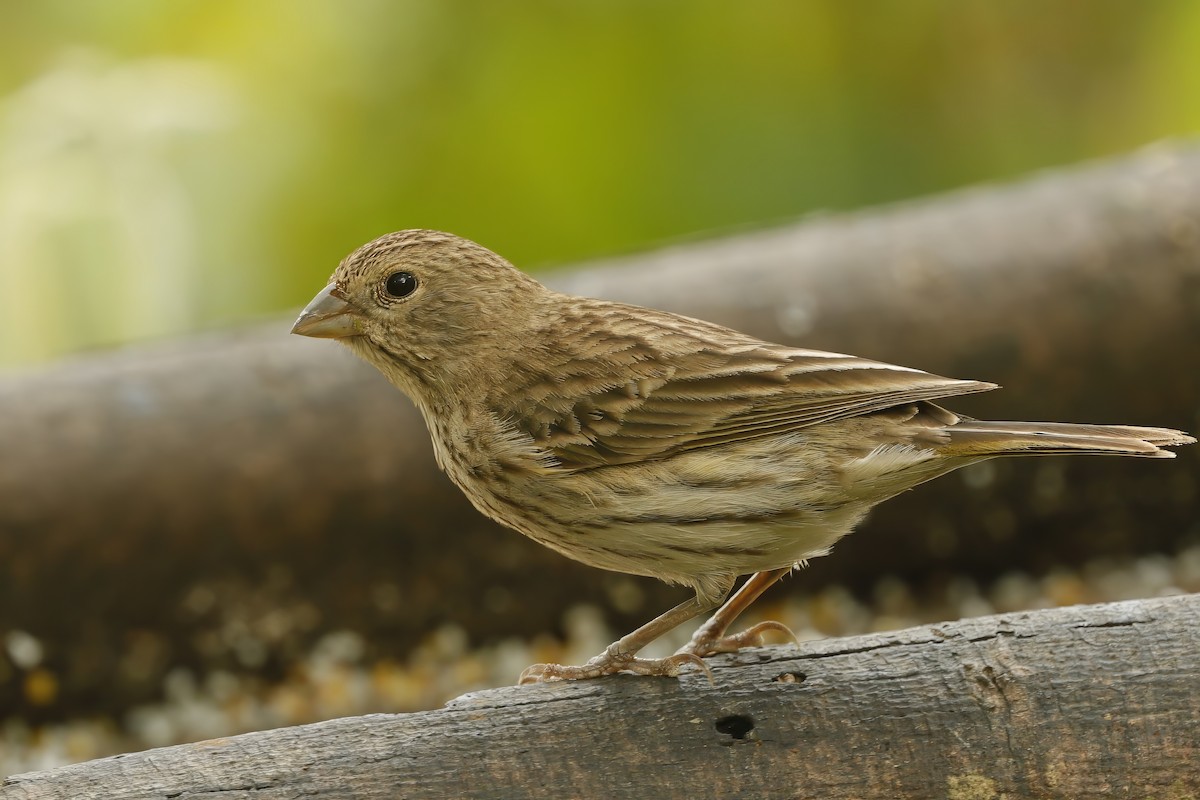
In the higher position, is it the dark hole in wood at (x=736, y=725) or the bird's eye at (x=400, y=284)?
the bird's eye at (x=400, y=284)

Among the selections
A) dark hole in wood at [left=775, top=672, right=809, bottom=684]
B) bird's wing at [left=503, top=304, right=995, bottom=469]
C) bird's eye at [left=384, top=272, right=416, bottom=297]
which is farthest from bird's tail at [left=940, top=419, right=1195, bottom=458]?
bird's eye at [left=384, top=272, right=416, bottom=297]

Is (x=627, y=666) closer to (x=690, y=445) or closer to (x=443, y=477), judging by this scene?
(x=690, y=445)

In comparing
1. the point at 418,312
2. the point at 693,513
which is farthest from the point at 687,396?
the point at 418,312

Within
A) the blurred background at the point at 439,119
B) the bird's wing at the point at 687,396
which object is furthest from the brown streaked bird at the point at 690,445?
the blurred background at the point at 439,119

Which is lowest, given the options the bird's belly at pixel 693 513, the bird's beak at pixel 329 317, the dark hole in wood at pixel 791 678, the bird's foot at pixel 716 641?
the dark hole in wood at pixel 791 678

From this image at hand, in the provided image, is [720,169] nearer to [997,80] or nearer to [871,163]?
[871,163]

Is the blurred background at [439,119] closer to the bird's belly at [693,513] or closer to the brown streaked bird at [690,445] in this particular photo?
the brown streaked bird at [690,445]
